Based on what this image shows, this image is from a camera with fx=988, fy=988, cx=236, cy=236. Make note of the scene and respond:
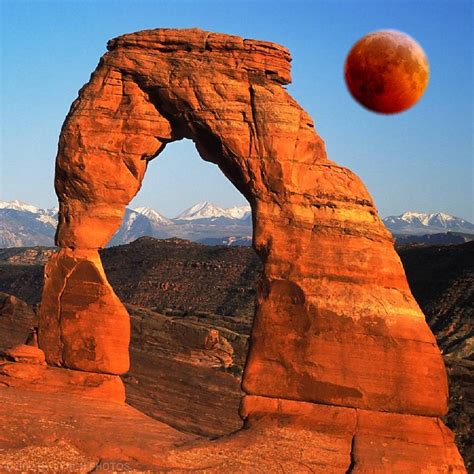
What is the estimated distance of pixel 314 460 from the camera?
19.4 m

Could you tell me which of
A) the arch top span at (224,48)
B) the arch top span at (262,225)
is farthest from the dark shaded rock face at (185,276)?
the arch top span at (224,48)

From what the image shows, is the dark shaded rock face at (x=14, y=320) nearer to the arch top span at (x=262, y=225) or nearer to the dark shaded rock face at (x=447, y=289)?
the arch top span at (x=262, y=225)

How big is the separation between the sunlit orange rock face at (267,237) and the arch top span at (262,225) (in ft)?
0.10

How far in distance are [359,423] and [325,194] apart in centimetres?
492

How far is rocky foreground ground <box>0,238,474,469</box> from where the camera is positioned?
3522 centimetres

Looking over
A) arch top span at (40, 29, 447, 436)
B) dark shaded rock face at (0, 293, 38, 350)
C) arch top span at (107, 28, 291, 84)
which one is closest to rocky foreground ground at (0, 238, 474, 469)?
dark shaded rock face at (0, 293, 38, 350)

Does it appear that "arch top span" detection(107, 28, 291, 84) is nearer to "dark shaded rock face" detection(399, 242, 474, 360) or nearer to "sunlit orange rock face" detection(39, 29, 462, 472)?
"sunlit orange rock face" detection(39, 29, 462, 472)

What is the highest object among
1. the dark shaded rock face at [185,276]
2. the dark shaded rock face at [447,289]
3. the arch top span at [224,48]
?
the arch top span at [224,48]

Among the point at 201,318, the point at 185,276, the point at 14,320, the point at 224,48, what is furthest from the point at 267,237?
the point at 185,276

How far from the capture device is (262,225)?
836 inches

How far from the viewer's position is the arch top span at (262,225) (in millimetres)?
20406

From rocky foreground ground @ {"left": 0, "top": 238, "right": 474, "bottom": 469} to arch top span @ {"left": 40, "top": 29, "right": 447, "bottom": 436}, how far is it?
8.30 metres

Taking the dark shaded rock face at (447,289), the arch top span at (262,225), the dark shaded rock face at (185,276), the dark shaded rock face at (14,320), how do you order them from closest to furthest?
the arch top span at (262,225)
the dark shaded rock face at (14,320)
the dark shaded rock face at (447,289)
the dark shaded rock face at (185,276)

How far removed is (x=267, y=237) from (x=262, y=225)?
0.28 m
